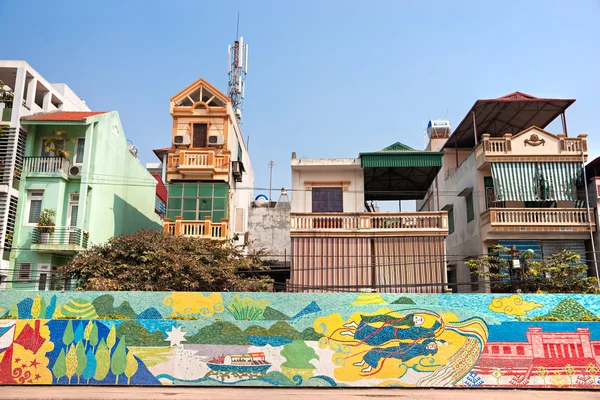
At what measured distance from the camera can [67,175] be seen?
20969mm

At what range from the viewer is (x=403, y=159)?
67.5 ft

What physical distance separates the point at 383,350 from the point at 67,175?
14031 millimetres

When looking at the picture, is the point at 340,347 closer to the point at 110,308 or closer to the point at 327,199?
the point at 110,308

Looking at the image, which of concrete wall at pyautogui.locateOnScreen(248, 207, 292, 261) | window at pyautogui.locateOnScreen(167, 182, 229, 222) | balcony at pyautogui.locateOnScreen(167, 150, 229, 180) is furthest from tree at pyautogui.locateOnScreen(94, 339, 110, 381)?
concrete wall at pyautogui.locateOnScreen(248, 207, 292, 261)

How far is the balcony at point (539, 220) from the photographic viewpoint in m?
19.6

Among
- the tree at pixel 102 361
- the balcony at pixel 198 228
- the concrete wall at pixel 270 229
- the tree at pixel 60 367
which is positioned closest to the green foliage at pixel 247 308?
the tree at pixel 102 361

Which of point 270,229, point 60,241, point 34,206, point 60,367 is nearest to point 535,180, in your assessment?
point 270,229

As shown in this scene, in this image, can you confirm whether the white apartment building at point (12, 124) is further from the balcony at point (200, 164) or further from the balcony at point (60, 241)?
the balcony at point (200, 164)

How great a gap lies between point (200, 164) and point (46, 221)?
241 inches

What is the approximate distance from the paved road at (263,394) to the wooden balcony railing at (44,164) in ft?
30.9

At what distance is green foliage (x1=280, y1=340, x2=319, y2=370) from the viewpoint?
1435 cm

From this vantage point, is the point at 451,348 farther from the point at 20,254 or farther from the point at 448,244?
the point at 20,254

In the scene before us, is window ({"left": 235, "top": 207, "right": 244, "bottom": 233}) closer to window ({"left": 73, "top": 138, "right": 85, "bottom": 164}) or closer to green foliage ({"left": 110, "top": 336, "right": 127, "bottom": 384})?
window ({"left": 73, "top": 138, "right": 85, "bottom": 164})

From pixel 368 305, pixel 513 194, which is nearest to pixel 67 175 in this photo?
pixel 368 305
